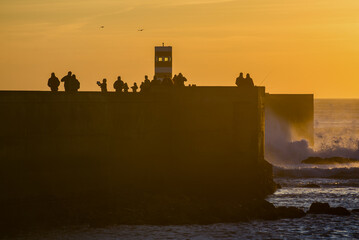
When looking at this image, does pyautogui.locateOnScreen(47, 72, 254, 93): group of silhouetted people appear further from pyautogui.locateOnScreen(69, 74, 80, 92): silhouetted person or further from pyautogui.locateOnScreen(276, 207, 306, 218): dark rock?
pyautogui.locateOnScreen(276, 207, 306, 218): dark rock

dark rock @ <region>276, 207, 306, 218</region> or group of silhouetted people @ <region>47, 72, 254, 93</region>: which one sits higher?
group of silhouetted people @ <region>47, 72, 254, 93</region>

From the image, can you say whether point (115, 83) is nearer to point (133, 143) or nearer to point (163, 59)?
point (133, 143)

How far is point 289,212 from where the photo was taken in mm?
26094

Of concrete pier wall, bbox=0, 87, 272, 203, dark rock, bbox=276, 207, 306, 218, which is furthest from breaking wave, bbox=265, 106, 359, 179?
dark rock, bbox=276, 207, 306, 218

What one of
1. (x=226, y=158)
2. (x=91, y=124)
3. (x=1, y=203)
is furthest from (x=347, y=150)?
(x=1, y=203)

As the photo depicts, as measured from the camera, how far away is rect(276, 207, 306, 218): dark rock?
2589 cm

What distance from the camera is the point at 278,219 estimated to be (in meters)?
25.6

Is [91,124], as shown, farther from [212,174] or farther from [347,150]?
[347,150]

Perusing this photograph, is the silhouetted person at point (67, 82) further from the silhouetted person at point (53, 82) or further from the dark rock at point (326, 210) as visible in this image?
the dark rock at point (326, 210)

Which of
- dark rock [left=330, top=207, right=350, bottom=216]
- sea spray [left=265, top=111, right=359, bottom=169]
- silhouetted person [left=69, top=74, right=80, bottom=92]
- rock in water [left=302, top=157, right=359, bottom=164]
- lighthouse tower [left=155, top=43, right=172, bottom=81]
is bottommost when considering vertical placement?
dark rock [left=330, top=207, right=350, bottom=216]

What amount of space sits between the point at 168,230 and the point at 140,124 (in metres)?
5.45

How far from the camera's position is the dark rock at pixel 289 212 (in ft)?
84.9

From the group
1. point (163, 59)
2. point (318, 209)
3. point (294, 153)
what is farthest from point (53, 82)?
point (294, 153)

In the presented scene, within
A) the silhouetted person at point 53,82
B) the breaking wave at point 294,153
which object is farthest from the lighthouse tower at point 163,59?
the silhouetted person at point 53,82
